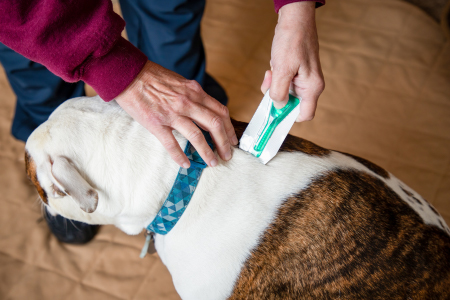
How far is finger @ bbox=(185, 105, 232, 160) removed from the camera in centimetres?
117

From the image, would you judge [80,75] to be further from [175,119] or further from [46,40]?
[175,119]

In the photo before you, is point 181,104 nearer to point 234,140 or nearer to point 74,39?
point 234,140

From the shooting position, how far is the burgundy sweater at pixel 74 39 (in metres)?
1.08

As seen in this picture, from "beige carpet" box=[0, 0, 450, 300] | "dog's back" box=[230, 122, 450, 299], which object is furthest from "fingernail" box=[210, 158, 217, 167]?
"beige carpet" box=[0, 0, 450, 300]

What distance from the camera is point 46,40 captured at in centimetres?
109

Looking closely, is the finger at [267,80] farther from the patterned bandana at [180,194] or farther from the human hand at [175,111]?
the patterned bandana at [180,194]

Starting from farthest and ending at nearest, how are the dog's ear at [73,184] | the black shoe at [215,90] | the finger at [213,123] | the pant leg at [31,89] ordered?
the black shoe at [215,90] → the pant leg at [31,89] → the finger at [213,123] → the dog's ear at [73,184]

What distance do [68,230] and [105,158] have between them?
0.98 m

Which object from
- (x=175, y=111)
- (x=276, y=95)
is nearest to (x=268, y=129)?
(x=276, y=95)

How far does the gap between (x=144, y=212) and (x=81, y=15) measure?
66 cm

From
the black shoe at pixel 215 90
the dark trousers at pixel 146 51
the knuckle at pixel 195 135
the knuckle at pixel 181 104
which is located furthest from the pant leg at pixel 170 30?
the knuckle at pixel 195 135

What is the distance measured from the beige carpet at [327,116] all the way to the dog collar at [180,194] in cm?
83

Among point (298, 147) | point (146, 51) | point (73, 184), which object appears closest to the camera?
point (73, 184)

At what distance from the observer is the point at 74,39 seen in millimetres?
1104
